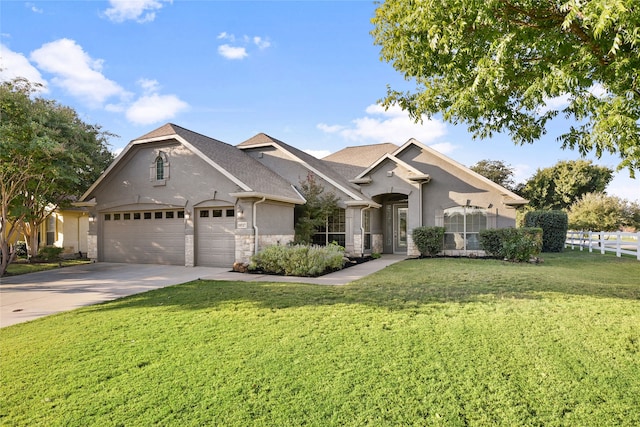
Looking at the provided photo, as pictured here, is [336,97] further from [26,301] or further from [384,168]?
[26,301]

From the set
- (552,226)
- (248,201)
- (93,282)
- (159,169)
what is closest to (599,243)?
(552,226)

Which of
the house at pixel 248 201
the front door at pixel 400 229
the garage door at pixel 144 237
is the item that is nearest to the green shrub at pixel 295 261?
the house at pixel 248 201

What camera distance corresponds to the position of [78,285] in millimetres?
10250

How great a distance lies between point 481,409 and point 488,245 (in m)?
14.4

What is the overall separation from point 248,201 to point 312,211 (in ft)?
12.8

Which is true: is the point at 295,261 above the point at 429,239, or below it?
below

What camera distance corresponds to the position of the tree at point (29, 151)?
1135cm

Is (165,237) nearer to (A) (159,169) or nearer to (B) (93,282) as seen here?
(A) (159,169)

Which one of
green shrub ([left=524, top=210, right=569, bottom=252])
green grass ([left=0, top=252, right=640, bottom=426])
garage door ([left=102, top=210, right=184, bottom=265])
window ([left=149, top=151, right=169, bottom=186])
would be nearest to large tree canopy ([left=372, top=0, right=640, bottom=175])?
green grass ([left=0, top=252, right=640, bottom=426])

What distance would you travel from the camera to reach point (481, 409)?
3.35m

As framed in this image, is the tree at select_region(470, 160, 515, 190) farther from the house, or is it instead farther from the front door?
the house

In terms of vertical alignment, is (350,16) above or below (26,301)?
above

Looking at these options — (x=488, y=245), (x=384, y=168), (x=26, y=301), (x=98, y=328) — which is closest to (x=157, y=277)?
(x=26, y=301)

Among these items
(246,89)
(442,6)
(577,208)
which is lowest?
(577,208)
